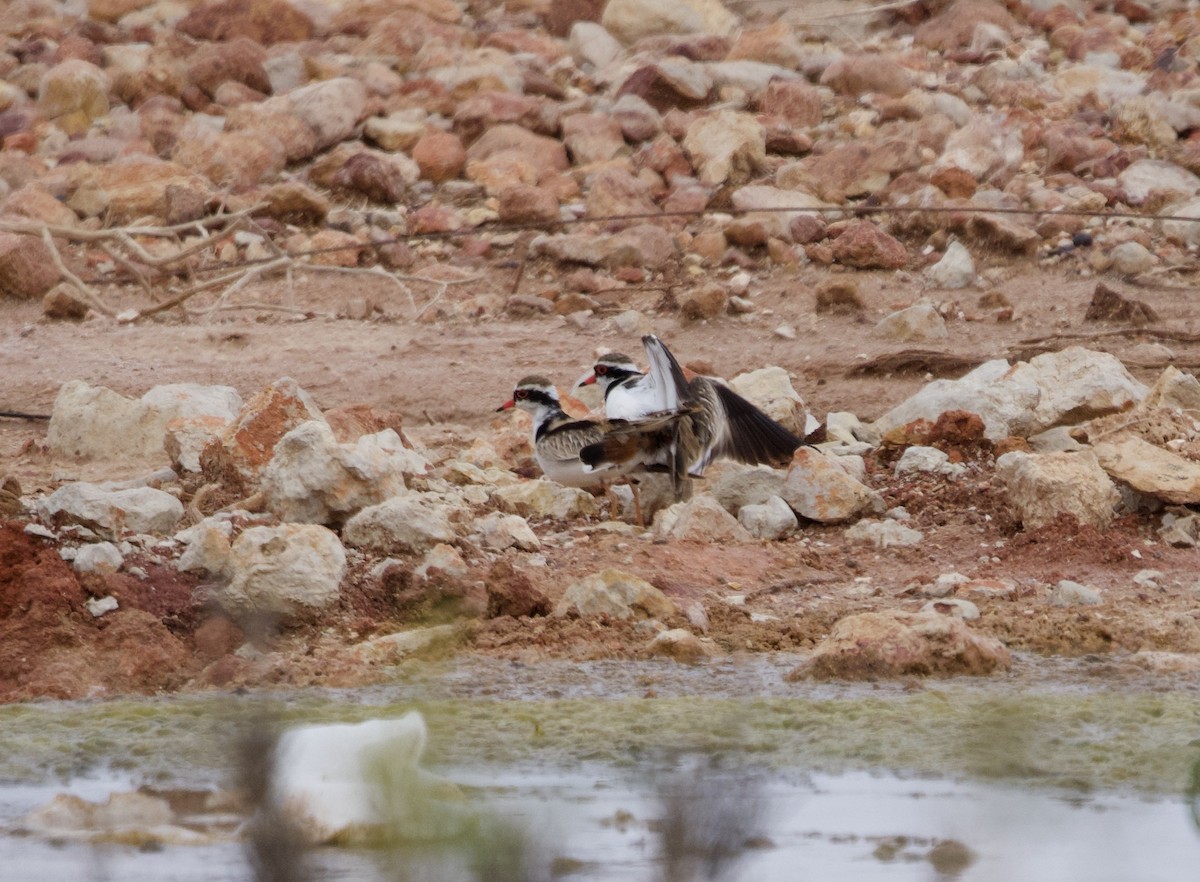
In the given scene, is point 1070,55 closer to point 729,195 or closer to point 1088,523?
point 729,195

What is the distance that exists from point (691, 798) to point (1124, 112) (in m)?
9.88

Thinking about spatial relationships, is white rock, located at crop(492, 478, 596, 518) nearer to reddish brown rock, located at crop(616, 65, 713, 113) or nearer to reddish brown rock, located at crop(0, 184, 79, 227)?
reddish brown rock, located at crop(0, 184, 79, 227)

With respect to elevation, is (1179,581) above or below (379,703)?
below

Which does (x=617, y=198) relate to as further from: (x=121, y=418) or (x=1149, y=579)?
(x=1149, y=579)

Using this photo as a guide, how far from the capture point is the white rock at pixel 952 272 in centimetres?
917

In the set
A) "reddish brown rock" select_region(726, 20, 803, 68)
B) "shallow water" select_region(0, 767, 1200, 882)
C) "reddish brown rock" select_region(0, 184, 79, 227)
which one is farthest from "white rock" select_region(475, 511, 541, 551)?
"reddish brown rock" select_region(726, 20, 803, 68)

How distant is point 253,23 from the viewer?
44.0 feet

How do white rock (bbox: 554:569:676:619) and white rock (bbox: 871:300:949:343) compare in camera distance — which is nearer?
white rock (bbox: 554:569:676:619)

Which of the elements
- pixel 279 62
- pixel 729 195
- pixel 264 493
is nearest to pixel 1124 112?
pixel 729 195

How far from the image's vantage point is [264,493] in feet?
17.7

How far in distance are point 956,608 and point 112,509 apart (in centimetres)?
233

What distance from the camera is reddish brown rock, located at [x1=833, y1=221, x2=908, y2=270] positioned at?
9453 millimetres

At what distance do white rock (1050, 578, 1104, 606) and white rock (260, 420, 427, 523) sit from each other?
195cm

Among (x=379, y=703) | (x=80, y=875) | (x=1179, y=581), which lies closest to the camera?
(x=80, y=875)
